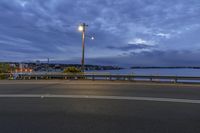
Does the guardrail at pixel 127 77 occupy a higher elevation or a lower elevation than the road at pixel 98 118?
higher

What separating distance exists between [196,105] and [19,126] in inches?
272

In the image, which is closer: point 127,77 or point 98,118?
point 98,118

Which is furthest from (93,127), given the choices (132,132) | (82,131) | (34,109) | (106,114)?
(34,109)

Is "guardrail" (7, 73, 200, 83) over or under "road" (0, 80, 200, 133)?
over

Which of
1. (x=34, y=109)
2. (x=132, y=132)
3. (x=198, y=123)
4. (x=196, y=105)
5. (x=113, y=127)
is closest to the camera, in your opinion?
(x=132, y=132)

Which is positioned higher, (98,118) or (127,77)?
(127,77)

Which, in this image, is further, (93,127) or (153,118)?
(153,118)

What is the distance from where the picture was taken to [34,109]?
9.52 m

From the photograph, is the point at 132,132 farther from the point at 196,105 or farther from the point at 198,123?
the point at 196,105

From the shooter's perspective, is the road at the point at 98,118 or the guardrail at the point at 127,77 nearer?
the road at the point at 98,118

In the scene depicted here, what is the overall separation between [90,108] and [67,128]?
2.87 metres

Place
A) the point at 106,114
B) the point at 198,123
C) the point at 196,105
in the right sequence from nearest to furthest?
the point at 198,123
the point at 106,114
the point at 196,105

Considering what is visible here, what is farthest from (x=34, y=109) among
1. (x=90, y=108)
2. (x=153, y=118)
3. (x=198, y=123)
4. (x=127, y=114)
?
(x=198, y=123)

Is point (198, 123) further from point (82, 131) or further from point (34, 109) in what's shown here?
point (34, 109)
